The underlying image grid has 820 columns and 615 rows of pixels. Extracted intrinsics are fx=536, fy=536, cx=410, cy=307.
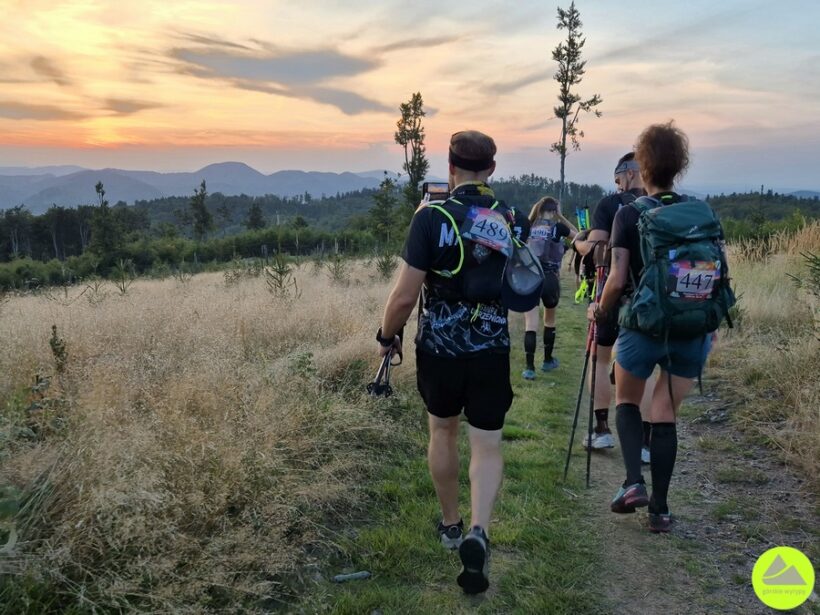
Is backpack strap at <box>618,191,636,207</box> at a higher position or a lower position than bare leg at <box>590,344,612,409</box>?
higher

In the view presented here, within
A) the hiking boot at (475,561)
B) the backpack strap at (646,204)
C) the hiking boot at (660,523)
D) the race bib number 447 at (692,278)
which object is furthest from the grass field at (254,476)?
the backpack strap at (646,204)

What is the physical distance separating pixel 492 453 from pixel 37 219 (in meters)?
88.5

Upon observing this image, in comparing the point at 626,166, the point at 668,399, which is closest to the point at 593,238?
the point at 626,166

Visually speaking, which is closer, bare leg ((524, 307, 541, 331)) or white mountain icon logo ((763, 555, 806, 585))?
white mountain icon logo ((763, 555, 806, 585))

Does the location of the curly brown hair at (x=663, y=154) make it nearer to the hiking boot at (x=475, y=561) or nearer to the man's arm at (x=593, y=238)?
the man's arm at (x=593, y=238)

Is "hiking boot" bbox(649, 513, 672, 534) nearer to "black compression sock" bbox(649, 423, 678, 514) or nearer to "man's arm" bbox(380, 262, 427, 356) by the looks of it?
"black compression sock" bbox(649, 423, 678, 514)

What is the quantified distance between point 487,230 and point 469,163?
38 centimetres

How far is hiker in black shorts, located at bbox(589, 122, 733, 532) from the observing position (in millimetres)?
2855

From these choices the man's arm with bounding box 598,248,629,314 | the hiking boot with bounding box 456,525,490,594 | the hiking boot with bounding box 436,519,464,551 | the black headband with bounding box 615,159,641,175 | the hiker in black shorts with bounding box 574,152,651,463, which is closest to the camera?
the hiking boot with bounding box 456,525,490,594

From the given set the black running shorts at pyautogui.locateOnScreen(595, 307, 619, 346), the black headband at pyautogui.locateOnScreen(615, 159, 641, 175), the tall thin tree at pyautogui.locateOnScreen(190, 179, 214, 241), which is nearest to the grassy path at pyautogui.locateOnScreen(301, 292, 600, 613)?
the black running shorts at pyautogui.locateOnScreen(595, 307, 619, 346)

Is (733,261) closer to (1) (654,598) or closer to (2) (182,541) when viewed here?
(1) (654,598)

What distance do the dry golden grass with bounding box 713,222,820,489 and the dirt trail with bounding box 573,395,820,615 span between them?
227mm

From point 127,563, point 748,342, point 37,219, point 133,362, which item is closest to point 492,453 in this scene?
point 127,563

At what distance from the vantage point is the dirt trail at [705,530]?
263 centimetres
